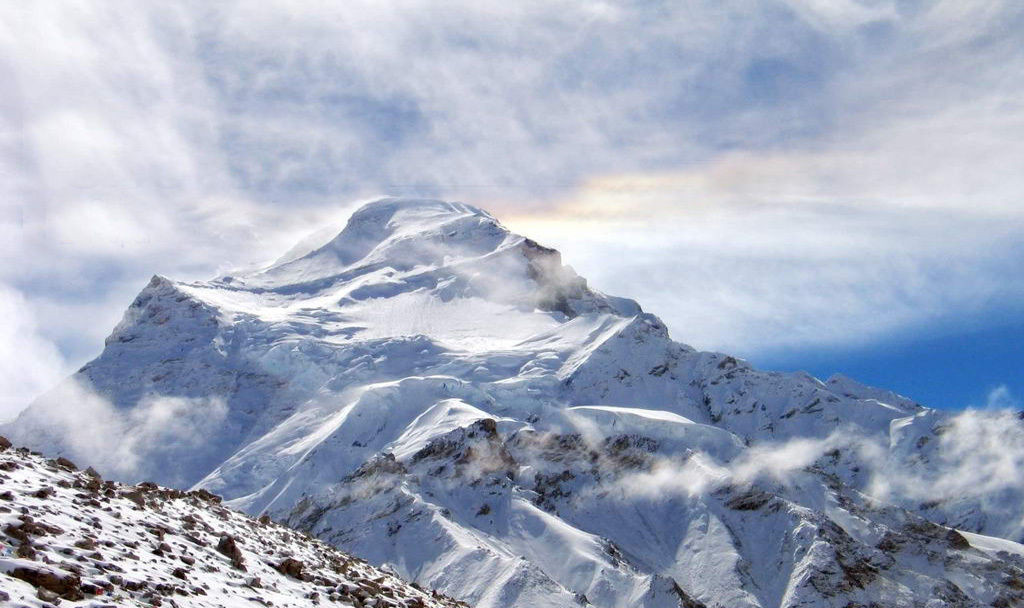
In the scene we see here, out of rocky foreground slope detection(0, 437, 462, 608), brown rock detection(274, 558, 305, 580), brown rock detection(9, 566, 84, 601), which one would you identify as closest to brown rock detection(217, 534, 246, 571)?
rocky foreground slope detection(0, 437, 462, 608)

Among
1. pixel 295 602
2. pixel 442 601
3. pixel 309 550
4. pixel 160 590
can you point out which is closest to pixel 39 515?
pixel 160 590

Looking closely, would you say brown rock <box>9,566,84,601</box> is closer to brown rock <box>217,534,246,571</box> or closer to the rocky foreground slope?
the rocky foreground slope

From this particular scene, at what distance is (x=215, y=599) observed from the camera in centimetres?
3888

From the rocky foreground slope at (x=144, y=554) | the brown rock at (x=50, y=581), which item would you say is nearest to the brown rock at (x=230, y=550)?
the rocky foreground slope at (x=144, y=554)

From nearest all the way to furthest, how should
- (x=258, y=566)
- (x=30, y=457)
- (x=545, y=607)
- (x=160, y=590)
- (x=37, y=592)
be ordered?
(x=37, y=592)
(x=160, y=590)
(x=258, y=566)
(x=30, y=457)
(x=545, y=607)

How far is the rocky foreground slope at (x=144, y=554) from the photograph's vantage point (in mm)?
34750

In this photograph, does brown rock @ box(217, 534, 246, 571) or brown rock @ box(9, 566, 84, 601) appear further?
brown rock @ box(217, 534, 246, 571)

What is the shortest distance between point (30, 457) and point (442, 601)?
70.6 ft

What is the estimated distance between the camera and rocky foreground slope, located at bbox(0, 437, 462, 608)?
3475cm

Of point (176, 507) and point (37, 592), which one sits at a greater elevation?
point (176, 507)

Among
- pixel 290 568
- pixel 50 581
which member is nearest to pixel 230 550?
pixel 290 568

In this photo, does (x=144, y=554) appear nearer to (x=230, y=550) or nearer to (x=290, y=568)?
(x=230, y=550)

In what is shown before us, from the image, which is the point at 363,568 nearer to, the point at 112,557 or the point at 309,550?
the point at 309,550

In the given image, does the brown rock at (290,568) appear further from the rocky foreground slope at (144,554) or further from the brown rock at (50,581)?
the brown rock at (50,581)
